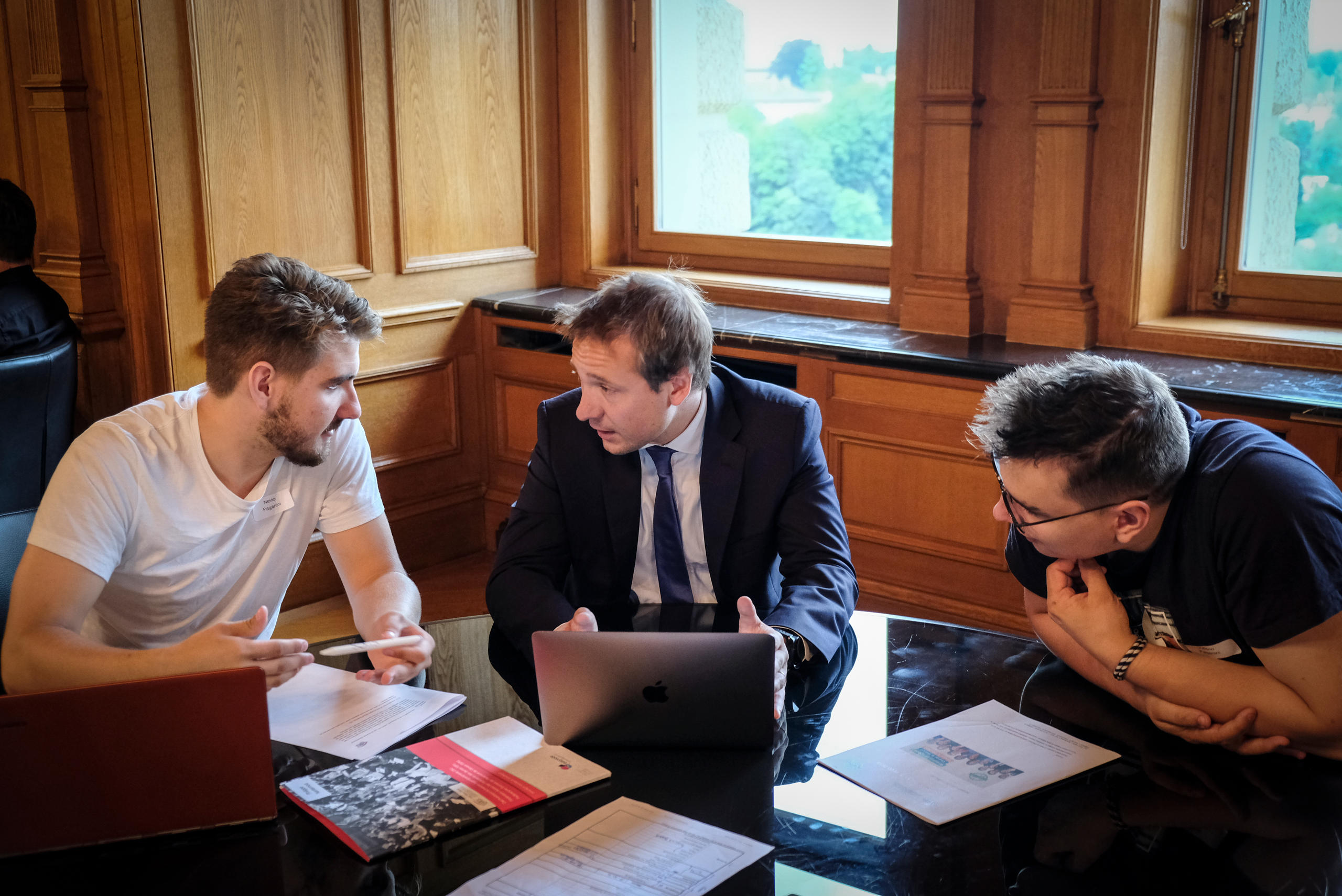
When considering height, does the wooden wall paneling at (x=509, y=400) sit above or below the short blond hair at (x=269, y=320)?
below

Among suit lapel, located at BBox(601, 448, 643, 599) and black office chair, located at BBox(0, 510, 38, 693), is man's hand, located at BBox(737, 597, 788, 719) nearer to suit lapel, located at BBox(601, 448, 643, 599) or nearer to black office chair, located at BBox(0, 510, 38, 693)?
suit lapel, located at BBox(601, 448, 643, 599)

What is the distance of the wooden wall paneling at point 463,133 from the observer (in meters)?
3.82

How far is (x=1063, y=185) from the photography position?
3.17 m

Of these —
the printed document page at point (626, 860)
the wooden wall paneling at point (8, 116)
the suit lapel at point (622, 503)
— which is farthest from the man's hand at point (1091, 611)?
the wooden wall paneling at point (8, 116)

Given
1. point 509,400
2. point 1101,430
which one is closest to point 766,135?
point 509,400

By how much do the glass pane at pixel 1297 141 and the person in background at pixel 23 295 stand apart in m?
3.17

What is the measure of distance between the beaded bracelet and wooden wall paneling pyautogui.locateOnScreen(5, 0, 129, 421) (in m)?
2.89

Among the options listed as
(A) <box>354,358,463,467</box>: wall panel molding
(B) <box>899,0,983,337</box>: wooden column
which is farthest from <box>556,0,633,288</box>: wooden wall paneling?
(B) <box>899,0,983,337</box>: wooden column

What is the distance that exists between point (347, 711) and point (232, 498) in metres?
0.50

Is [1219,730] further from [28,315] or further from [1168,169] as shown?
[28,315]

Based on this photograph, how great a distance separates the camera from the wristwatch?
1700mm

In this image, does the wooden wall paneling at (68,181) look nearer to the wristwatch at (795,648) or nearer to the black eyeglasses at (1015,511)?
the wristwatch at (795,648)

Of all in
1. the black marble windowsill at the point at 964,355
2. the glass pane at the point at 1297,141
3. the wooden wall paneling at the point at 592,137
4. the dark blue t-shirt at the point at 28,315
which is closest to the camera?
the black marble windowsill at the point at 964,355

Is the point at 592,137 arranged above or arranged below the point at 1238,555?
above
